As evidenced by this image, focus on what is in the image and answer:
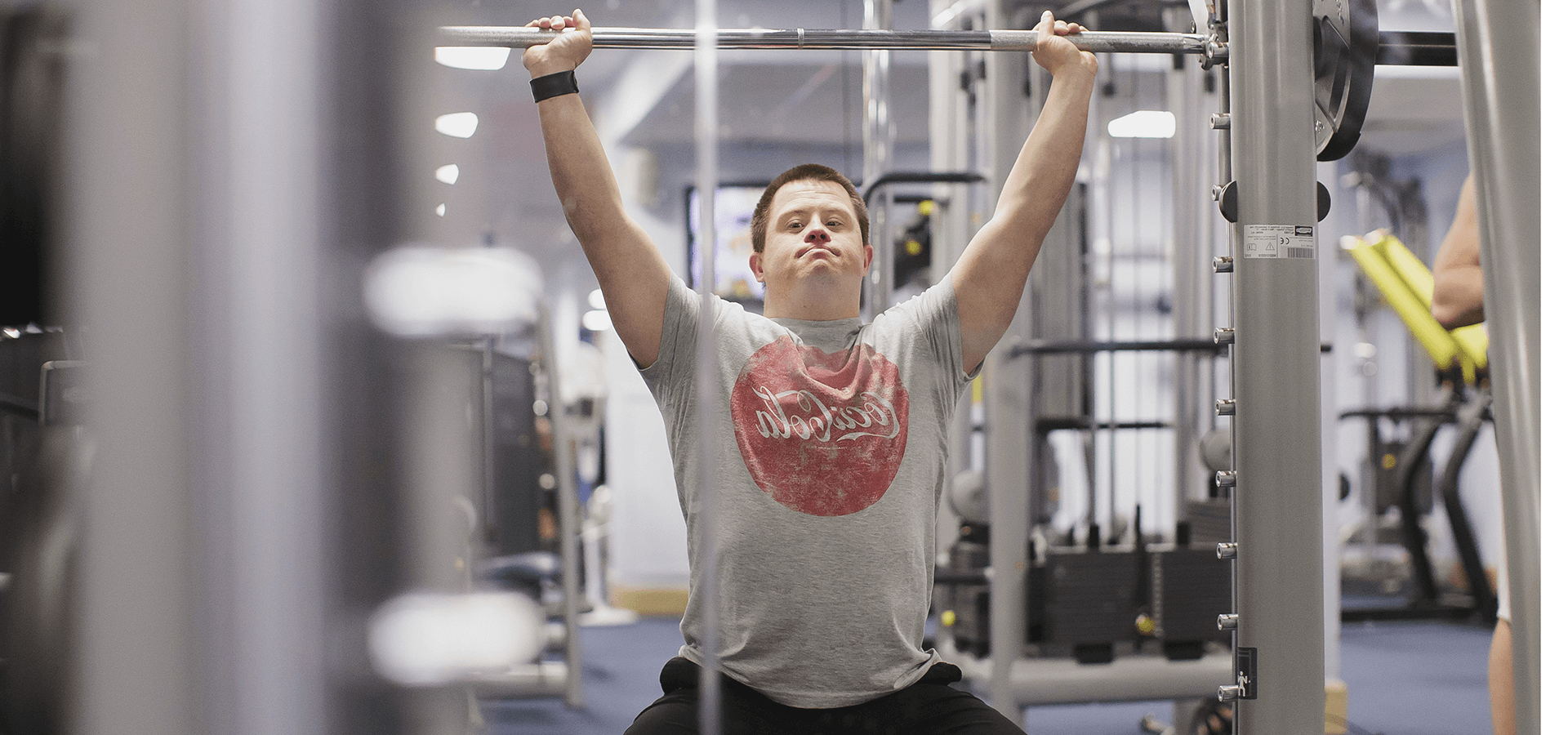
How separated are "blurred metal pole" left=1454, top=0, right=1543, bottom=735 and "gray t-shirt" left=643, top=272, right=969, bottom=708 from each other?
0.68m

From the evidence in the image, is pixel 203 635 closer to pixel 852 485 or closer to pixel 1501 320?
pixel 1501 320

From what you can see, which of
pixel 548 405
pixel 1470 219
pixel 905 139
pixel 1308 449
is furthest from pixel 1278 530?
pixel 905 139

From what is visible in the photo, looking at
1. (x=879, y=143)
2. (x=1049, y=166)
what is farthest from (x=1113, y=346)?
(x=1049, y=166)

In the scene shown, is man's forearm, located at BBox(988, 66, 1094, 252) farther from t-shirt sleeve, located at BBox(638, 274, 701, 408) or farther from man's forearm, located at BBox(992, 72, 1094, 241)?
t-shirt sleeve, located at BBox(638, 274, 701, 408)

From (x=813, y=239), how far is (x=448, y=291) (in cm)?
128

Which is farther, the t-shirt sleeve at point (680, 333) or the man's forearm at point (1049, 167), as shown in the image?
the man's forearm at point (1049, 167)

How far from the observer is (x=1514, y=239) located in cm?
89

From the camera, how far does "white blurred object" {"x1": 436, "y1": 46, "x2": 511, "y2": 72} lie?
27cm

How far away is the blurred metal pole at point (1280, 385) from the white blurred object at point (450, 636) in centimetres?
130

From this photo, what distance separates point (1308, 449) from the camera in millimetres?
1410

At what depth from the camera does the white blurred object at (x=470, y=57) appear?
0.27 meters

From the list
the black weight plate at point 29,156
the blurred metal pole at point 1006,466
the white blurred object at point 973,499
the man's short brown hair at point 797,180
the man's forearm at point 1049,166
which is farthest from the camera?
the white blurred object at point 973,499

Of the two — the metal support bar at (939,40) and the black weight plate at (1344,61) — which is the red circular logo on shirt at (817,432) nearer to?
the metal support bar at (939,40)

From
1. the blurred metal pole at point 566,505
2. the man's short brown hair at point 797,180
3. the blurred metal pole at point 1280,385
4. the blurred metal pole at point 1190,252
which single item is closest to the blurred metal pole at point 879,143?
the blurred metal pole at point 1190,252
